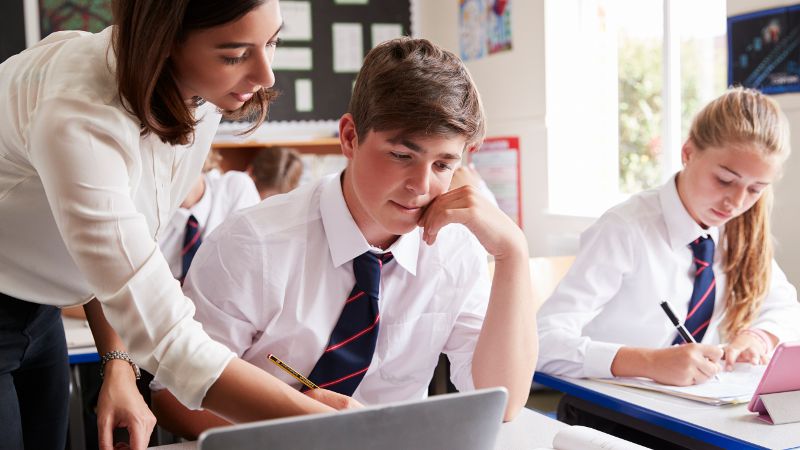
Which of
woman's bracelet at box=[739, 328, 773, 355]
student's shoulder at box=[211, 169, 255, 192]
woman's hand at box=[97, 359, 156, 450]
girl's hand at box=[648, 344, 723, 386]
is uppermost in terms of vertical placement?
woman's hand at box=[97, 359, 156, 450]

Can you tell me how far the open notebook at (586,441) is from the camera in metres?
1.10

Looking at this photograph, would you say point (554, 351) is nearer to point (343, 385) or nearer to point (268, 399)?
point (343, 385)

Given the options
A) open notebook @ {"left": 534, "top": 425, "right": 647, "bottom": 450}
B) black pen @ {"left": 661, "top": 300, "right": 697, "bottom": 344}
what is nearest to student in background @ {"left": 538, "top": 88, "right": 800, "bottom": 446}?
black pen @ {"left": 661, "top": 300, "right": 697, "bottom": 344}

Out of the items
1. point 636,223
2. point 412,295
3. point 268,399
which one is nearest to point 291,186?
point 636,223

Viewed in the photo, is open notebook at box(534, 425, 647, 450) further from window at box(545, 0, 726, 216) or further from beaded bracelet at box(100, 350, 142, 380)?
window at box(545, 0, 726, 216)

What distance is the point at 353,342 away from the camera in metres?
1.44

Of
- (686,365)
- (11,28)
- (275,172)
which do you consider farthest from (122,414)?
(11,28)

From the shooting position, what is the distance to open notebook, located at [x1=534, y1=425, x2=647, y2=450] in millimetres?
1102

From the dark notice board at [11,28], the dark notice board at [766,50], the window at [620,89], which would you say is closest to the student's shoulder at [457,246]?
the dark notice board at [766,50]

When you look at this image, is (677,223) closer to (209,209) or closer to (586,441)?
(586,441)

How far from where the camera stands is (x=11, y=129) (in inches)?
40.5

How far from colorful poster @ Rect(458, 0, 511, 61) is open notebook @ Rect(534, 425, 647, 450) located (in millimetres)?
3569

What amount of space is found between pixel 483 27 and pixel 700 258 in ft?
9.82

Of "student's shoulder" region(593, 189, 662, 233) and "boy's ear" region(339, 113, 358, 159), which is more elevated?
"boy's ear" region(339, 113, 358, 159)
